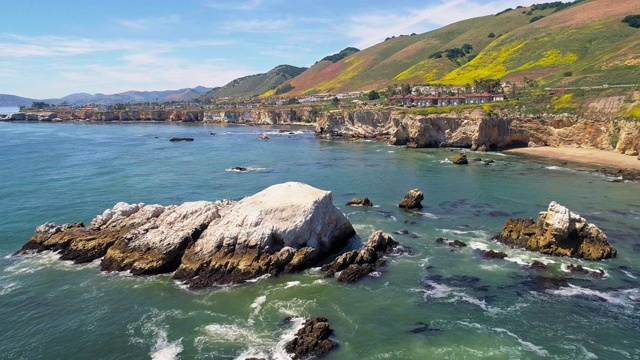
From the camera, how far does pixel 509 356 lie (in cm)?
2253

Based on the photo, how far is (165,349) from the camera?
23.6 meters

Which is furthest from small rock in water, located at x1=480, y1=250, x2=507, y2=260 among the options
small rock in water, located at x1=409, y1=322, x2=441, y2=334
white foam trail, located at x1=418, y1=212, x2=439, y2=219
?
small rock in water, located at x1=409, y1=322, x2=441, y2=334

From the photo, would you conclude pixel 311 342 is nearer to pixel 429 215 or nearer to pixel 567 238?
pixel 567 238

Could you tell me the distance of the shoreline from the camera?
6347 cm

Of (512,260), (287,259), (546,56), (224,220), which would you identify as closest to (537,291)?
(512,260)

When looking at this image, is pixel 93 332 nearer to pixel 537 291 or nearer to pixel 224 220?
pixel 224 220

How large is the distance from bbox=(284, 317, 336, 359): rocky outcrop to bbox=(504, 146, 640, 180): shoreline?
178 feet

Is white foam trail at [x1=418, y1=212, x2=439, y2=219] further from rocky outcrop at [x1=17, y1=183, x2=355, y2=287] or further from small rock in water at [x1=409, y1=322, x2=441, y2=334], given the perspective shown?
small rock in water at [x1=409, y1=322, x2=441, y2=334]

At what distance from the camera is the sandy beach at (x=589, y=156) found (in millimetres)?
67875

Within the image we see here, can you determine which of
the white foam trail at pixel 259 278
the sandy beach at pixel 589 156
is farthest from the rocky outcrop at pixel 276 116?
the white foam trail at pixel 259 278

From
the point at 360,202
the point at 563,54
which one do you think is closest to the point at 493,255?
the point at 360,202

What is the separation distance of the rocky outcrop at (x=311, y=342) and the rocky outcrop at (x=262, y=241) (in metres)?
8.09

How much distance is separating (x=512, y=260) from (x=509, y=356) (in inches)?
521

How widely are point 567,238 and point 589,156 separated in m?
48.4
